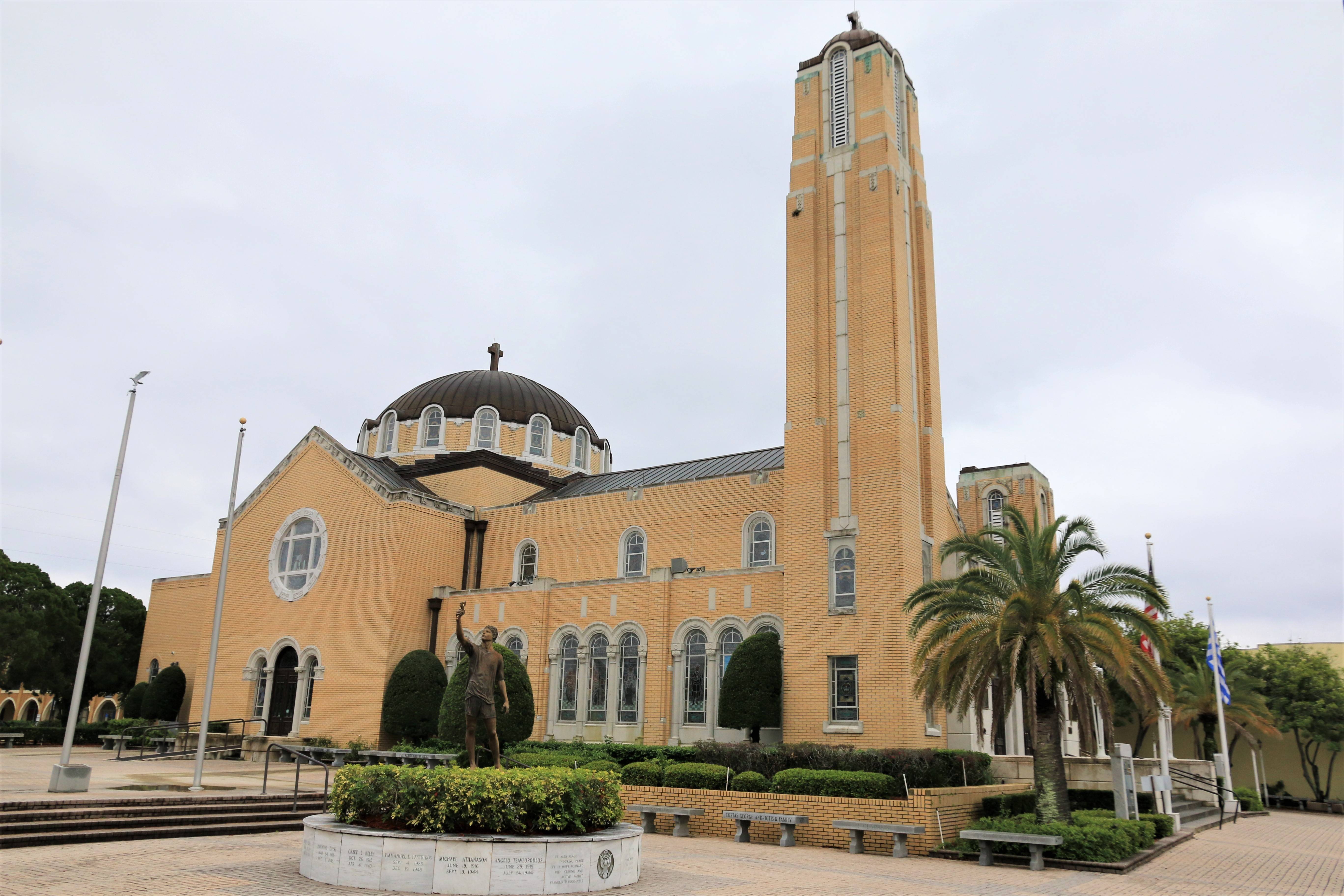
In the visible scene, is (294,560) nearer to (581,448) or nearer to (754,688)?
(581,448)

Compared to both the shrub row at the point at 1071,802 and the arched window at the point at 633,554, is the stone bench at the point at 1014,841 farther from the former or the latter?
the arched window at the point at 633,554

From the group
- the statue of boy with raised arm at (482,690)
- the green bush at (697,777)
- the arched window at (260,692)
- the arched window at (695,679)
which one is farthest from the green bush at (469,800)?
the arched window at (260,692)

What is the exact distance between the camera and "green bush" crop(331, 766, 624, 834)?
11.1 meters

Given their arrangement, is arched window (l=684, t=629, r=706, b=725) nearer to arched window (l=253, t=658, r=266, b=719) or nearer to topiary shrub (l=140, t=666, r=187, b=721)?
arched window (l=253, t=658, r=266, b=719)

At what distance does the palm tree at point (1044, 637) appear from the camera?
16438 mm

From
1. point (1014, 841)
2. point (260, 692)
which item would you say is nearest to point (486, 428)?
point (260, 692)

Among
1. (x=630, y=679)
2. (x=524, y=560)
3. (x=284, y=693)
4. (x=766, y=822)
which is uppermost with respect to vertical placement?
(x=524, y=560)

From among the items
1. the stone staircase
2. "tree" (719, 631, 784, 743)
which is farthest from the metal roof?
the stone staircase

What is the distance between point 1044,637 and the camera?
642 inches

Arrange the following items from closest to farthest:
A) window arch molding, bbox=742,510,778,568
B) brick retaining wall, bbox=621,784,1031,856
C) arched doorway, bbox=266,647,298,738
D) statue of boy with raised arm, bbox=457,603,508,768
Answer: statue of boy with raised arm, bbox=457,603,508,768 → brick retaining wall, bbox=621,784,1031,856 → window arch molding, bbox=742,510,778,568 → arched doorway, bbox=266,647,298,738

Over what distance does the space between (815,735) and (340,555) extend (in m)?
18.0

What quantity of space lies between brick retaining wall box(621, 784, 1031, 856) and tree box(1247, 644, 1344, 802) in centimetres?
2282

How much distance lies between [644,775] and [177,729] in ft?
74.1

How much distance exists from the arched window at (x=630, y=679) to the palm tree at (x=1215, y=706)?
1828 centimetres
